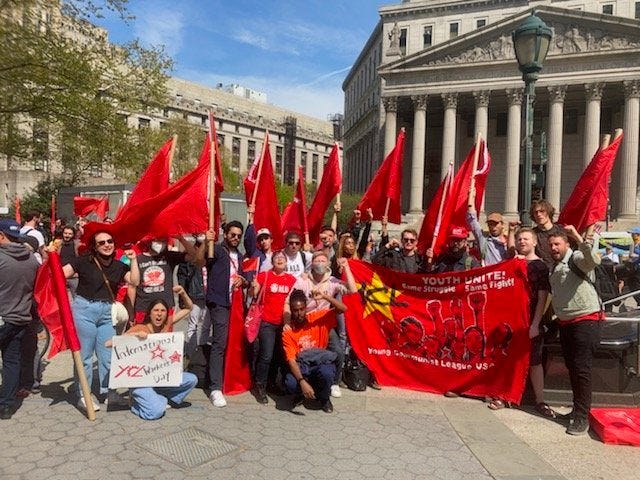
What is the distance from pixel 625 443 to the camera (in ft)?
16.4

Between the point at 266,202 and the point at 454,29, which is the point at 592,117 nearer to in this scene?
the point at 454,29

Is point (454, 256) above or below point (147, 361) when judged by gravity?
above

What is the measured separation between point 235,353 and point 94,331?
159 cm

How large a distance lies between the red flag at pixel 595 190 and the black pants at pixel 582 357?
213cm

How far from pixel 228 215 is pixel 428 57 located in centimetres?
2760

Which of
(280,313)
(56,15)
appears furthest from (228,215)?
(280,313)

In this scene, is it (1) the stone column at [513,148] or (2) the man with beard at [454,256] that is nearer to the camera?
(2) the man with beard at [454,256]

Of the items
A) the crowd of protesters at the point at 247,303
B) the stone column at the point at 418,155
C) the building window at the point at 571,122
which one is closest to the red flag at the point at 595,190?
the crowd of protesters at the point at 247,303

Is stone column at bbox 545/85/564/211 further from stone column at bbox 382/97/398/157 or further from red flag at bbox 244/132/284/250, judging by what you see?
red flag at bbox 244/132/284/250

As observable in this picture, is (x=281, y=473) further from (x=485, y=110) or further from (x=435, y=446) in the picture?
(x=485, y=110)

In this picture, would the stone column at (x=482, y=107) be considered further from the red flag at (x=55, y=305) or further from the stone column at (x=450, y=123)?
the red flag at (x=55, y=305)

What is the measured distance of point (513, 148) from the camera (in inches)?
1565

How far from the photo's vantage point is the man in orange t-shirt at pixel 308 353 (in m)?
5.67

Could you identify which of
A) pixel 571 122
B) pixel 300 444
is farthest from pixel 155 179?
pixel 571 122
